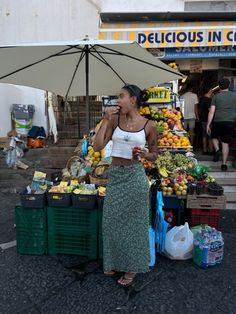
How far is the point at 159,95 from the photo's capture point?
652 cm

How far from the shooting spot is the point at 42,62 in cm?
446

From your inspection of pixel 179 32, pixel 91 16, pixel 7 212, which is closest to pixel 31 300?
pixel 7 212

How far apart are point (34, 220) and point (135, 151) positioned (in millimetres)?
1637

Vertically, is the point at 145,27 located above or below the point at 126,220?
above

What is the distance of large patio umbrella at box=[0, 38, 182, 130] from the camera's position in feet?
13.2

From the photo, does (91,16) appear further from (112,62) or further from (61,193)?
(61,193)

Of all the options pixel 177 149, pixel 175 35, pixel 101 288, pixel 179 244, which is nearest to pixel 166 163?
pixel 177 149

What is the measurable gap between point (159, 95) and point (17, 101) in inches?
230

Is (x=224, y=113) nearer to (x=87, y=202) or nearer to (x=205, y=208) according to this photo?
(x=205, y=208)

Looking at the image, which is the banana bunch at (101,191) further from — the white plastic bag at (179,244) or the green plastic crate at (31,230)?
the white plastic bag at (179,244)

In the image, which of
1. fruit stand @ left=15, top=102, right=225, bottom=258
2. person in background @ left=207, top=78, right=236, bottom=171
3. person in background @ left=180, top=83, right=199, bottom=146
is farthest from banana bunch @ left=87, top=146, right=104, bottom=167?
person in background @ left=180, top=83, right=199, bottom=146

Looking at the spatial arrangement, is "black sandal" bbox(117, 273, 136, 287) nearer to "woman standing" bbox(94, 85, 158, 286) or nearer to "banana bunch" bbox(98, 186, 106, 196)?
"woman standing" bbox(94, 85, 158, 286)

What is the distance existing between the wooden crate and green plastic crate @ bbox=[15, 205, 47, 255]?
1833 mm

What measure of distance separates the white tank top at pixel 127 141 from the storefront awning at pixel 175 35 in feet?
16.1
